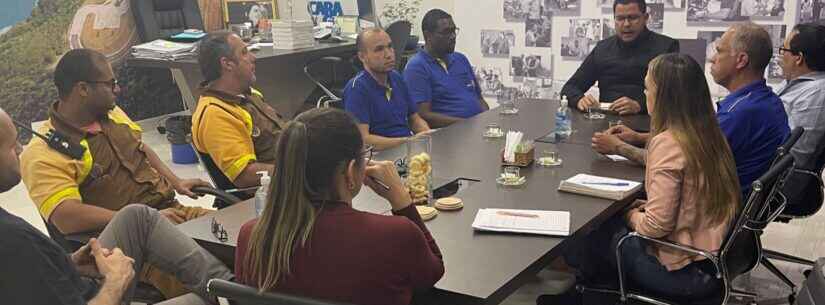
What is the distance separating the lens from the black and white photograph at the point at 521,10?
5.78 m

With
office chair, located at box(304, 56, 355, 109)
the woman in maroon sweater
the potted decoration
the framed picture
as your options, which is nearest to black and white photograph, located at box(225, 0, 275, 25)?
the framed picture

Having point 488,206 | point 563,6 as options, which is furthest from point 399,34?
point 488,206

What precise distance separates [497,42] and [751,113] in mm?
3353

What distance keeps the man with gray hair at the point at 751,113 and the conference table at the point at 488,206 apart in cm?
41

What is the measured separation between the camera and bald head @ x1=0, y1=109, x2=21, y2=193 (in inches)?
67.5

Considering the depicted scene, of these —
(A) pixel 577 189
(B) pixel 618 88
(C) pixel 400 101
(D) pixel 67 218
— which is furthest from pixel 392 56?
(D) pixel 67 218

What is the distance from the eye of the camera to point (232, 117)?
295cm

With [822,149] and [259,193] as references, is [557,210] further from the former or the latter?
[822,149]

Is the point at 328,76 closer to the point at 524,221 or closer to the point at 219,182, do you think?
the point at 219,182

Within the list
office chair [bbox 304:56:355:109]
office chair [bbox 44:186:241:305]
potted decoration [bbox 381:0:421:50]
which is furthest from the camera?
potted decoration [bbox 381:0:421:50]

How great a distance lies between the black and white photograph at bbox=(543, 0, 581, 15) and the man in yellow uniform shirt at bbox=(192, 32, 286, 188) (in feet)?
10.3

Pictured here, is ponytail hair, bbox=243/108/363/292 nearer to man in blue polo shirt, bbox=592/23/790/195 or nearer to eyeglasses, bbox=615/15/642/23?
man in blue polo shirt, bbox=592/23/790/195

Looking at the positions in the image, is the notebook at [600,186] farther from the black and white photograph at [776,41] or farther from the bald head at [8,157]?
the black and white photograph at [776,41]

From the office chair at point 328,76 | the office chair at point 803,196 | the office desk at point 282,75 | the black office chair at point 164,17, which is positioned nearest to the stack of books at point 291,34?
the office desk at point 282,75
